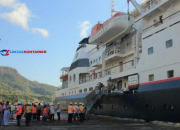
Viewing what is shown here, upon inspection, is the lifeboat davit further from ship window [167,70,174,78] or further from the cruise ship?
ship window [167,70,174,78]

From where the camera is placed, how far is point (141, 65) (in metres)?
15.6

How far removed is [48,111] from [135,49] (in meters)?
8.68

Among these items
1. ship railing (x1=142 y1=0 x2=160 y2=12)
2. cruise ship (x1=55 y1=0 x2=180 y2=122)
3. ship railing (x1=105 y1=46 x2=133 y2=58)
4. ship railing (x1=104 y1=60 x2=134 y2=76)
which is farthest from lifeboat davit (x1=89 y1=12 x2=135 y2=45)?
ship railing (x1=104 y1=60 x2=134 y2=76)

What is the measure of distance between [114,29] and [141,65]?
604 cm

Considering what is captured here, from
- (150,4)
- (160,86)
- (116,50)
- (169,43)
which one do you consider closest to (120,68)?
(116,50)

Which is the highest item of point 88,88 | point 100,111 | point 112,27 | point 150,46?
point 112,27

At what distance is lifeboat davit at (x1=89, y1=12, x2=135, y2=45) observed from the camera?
19.7 meters

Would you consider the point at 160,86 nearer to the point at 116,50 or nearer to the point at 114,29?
the point at 114,29

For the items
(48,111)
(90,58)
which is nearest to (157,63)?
(48,111)

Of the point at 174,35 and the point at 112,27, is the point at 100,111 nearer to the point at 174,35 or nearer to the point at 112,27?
the point at 112,27

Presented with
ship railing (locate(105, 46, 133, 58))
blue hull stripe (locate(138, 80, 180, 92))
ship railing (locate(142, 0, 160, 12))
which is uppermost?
ship railing (locate(142, 0, 160, 12))

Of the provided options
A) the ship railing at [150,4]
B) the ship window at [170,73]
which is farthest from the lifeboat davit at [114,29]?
the ship window at [170,73]

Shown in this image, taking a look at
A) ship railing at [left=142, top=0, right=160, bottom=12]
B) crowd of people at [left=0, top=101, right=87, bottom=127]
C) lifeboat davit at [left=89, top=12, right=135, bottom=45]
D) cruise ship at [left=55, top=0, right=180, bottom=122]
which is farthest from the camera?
lifeboat davit at [left=89, top=12, right=135, bottom=45]

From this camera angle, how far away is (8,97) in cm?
11506
